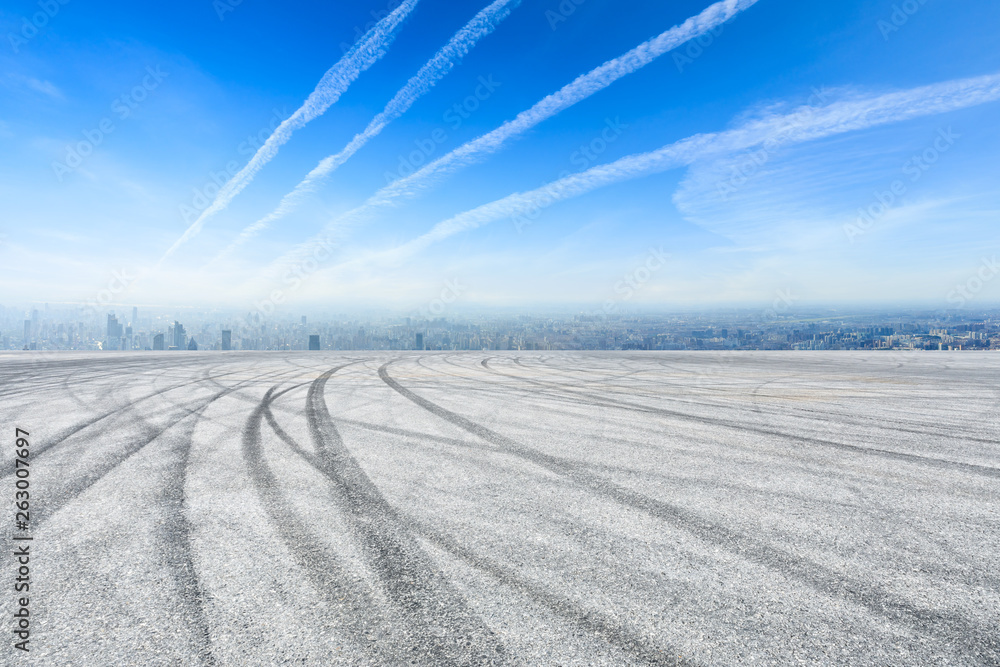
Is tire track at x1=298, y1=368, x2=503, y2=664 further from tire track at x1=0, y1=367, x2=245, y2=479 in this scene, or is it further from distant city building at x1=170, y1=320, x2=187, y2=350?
distant city building at x1=170, y1=320, x2=187, y2=350

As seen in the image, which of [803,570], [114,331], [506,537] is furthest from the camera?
[114,331]

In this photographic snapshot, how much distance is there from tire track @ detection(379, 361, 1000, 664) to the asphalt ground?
0.06ft

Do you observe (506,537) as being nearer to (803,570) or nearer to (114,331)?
(803,570)

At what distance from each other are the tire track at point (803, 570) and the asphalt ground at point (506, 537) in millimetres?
19

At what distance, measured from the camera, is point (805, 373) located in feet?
47.9

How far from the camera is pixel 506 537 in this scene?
3.60 meters

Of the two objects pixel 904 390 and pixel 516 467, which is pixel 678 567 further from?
pixel 904 390

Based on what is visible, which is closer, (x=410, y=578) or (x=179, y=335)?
(x=410, y=578)

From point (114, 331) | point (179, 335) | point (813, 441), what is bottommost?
point (813, 441)

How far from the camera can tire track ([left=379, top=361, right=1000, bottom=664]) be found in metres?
2.51

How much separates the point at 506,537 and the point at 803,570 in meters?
2.21

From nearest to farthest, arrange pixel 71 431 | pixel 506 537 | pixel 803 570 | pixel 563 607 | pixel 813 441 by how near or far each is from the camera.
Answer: pixel 563 607
pixel 803 570
pixel 506 537
pixel 813 441
pixel 71 431

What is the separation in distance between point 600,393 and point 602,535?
7322 mm

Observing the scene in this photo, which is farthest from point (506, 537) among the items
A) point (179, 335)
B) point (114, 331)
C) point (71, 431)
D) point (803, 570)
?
point (114, 331)
